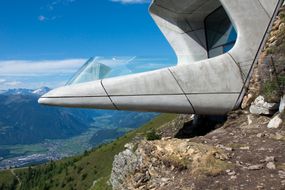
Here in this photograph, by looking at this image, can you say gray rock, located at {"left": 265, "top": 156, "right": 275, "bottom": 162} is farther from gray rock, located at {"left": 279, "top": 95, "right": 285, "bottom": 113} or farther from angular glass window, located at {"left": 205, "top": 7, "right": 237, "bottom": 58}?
angular glass window, located at {"left": 205, "top": 7, "right": 237, "bottom": 58}

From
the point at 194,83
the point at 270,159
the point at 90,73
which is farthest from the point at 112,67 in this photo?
the point at 270,159

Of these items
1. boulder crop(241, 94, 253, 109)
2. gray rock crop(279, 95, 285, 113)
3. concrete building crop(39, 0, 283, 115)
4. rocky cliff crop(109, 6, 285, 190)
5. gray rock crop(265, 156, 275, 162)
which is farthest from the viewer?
concrete building crop(39, 0, 283, 115)

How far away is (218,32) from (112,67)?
9.52m

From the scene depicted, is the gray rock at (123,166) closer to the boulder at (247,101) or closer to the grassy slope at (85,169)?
the boulder at (247,101)

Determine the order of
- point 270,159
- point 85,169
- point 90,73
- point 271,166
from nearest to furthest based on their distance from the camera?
point 271,166, point 270,159, point 90,73, point 85,169

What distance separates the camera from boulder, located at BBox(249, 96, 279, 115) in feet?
57.8

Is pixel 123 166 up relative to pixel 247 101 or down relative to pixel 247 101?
down

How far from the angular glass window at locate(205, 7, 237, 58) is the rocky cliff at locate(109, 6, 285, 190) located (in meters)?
5.52

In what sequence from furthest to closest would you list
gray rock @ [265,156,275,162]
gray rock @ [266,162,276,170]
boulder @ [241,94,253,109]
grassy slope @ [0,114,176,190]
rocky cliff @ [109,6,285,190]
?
grassy slope @ [0,114,176,190], boulder @ [241,94,253,109], gray rock @ [265,156,275,162], rocky cliff @ [109,6,285,190], gray rock @ [266,162,276,170]

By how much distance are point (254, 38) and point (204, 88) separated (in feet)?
12.2

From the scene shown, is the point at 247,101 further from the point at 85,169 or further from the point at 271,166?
the point at 85,169

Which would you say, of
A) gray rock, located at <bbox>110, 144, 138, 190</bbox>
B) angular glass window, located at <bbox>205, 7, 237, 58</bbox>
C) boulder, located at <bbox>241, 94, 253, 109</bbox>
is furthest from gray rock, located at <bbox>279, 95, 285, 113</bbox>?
angular glass window, located at <bbox>205, 7, 237, 58</bbox>

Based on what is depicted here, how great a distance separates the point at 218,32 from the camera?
27.7 m

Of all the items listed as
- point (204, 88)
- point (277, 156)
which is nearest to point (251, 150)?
point (277, 156)
